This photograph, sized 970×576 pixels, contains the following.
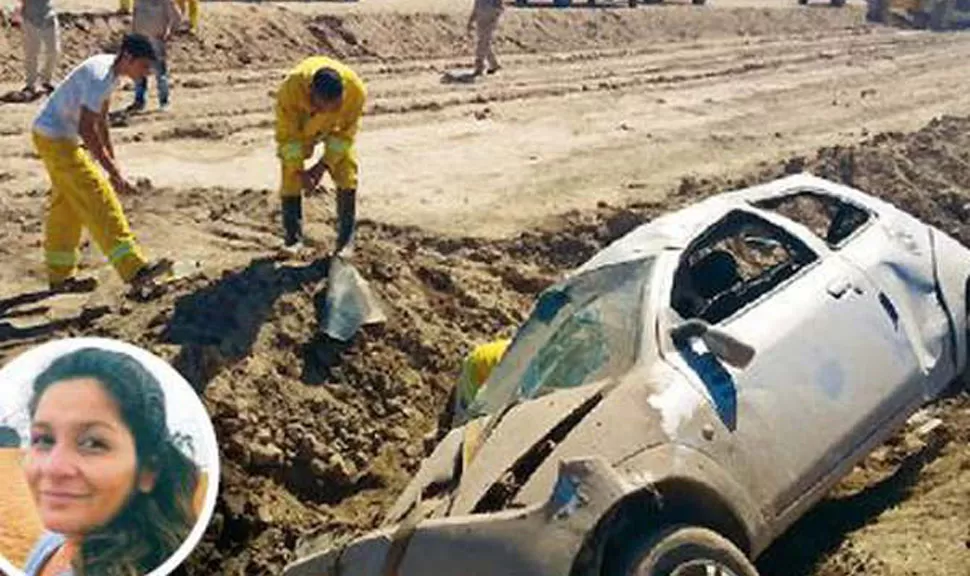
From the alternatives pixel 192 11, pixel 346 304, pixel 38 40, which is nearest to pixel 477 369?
pixel 346 304

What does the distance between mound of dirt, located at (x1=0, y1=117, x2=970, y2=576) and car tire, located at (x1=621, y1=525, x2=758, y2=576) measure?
1.19 m

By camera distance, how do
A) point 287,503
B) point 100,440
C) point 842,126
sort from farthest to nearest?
point 842,126, point 287,503, point 100,440

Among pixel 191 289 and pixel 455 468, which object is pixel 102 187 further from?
pixel 455 468

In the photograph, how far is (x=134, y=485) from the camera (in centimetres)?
615

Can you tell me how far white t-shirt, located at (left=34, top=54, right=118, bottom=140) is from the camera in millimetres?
8781

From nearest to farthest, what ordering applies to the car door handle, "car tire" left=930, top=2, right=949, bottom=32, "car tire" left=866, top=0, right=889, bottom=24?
the car door handle < "car tire" left=930, top=2, right=949, bottom=32 < "car tire" left=866, top=0, right=889, bottom=24

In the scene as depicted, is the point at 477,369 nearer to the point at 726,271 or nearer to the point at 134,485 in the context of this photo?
the point at 726,271

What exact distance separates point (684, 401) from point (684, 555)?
748 mm

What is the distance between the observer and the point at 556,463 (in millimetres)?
5246

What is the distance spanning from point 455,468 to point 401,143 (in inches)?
398

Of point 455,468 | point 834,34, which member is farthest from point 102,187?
point 834,34

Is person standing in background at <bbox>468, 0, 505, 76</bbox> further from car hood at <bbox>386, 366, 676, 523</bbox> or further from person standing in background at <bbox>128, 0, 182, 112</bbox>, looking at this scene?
car hood at <bbox>386, 366, 676, 523</bbox>

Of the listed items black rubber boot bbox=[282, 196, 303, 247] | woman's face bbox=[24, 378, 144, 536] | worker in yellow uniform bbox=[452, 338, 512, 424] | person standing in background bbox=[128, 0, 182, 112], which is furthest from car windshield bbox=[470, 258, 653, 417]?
person standing in background bbox=[128, 0, 182, 112]

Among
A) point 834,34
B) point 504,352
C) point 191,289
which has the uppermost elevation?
point 504,352
